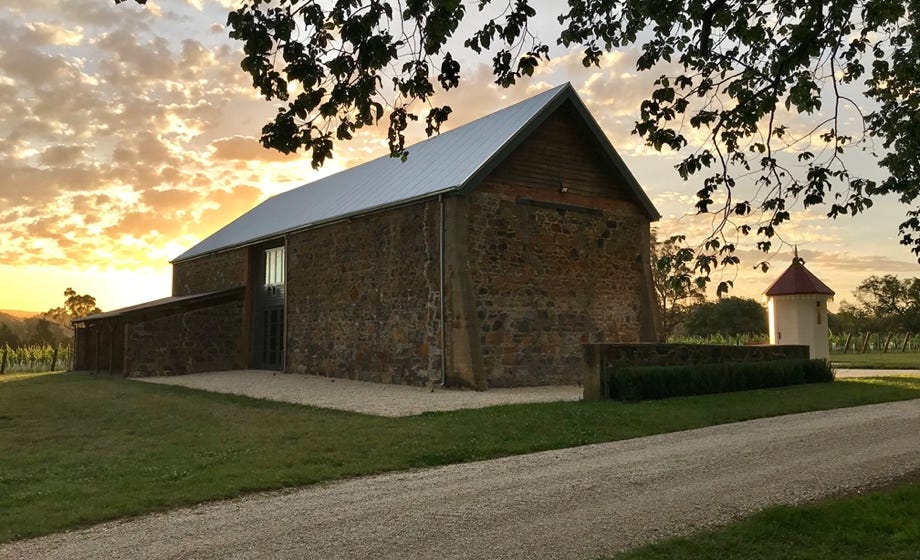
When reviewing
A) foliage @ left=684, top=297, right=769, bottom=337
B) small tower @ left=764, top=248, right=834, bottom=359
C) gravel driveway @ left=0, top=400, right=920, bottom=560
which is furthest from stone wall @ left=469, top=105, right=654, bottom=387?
foliage @ left=684, top=297, right=769, bottom=337

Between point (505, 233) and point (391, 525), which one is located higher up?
point (505, 233)

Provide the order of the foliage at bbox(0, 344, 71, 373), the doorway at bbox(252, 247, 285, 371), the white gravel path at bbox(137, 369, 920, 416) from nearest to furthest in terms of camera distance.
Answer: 1. the white gravel path at bbox(137, 369, 920, 416)
2. the doorway at bbox(252, 247, 285, 371)
3. the foliage at bbox(0, 344, 71, 373)

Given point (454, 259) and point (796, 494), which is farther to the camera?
point (454, 259)

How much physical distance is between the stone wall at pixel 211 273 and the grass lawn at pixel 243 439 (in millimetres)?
13171

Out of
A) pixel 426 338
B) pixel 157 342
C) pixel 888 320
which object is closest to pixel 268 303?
pixel 157 342

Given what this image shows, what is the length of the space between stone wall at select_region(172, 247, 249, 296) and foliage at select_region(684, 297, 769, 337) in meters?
42.9

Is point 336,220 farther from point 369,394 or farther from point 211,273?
point 211,273

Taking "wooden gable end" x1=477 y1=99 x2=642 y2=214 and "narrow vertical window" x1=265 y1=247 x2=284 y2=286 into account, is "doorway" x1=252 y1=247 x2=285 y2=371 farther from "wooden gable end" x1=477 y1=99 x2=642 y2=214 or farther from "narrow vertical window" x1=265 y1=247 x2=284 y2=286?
"wooden gable end" x1=477 y1=99 x2=642 y2=214

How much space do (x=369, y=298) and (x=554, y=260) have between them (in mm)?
5824

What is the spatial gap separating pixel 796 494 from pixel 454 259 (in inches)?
474

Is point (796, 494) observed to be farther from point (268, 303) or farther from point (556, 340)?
point (268, 303)

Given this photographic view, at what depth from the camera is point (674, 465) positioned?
8367 mm

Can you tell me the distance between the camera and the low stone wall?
14719 millimetres

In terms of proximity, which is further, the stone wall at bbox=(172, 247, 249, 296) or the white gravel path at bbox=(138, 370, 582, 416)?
the stone wall at bbox=(172, 247, 249, 296)
